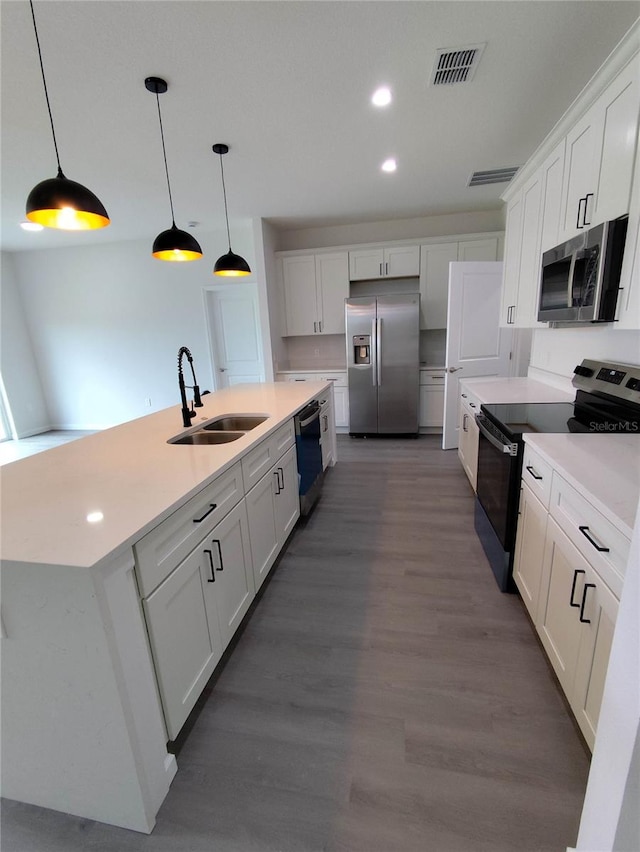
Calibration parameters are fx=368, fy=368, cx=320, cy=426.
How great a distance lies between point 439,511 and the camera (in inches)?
116

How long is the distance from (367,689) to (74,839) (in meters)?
1.04

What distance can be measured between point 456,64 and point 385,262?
9.27 feet

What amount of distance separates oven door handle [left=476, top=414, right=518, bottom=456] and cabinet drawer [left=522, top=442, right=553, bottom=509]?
0.05 metres

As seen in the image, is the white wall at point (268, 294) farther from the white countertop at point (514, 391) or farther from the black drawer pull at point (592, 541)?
the black drawer pull at point (592, 541)

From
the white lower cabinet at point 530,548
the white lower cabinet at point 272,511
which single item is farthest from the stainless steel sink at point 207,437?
the white lower cabinet at point 530,548

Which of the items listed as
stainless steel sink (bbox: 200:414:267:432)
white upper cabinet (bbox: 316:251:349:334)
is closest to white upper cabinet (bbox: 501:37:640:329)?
stainless steel sink (bbox: 200:414:267:432)

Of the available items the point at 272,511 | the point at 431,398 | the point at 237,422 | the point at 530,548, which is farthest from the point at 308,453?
the point at 431,398

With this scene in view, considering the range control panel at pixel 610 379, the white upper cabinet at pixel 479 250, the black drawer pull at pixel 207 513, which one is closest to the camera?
the black drawer pull at pixel 207 513

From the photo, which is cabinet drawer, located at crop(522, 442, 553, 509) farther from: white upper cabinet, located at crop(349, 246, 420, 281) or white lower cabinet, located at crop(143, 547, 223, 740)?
white upper cabinet, located at crop(349, 246, 420, 281)

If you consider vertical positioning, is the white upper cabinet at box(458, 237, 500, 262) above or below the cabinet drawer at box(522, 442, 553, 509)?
above

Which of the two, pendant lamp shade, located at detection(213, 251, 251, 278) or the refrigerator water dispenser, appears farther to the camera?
the refrigerator water dispenser

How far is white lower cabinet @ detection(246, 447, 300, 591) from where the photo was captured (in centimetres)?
194

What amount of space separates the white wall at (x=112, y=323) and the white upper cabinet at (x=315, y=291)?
2.74ft

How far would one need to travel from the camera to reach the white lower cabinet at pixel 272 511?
1939mm
